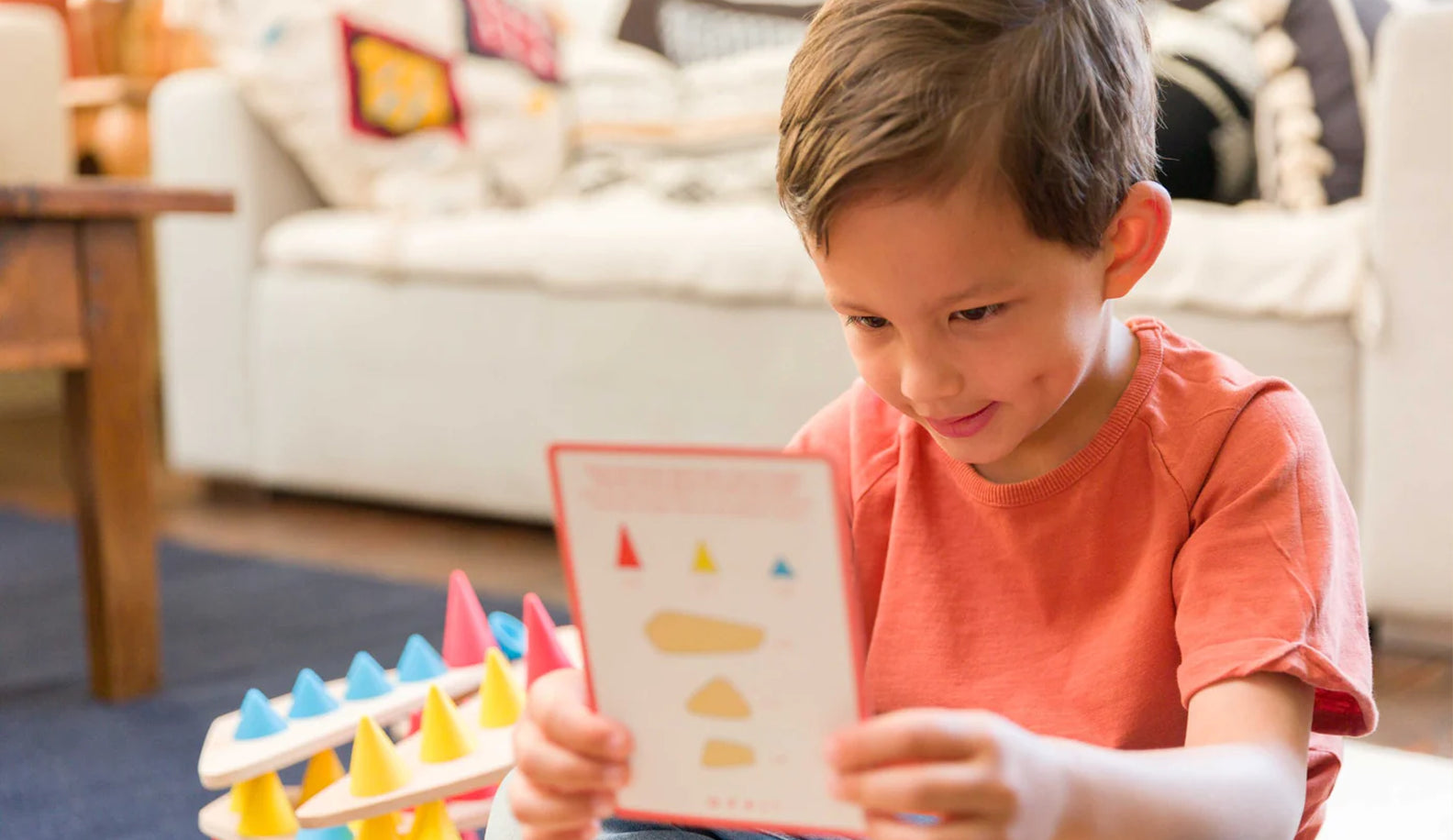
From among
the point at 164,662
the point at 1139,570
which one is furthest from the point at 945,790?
the point at 164,662

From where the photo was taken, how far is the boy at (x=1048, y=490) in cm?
52

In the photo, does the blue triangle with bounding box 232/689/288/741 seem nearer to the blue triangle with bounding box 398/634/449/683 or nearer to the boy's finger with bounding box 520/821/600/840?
the blue triangle with bounding box 398/634/449/683

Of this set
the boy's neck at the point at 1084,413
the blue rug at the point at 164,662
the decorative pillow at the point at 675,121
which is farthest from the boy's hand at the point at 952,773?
the decorative pillow at the point at 675,121

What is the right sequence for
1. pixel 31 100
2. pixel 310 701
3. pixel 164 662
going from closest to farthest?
pixel 310 701
pixel 164 662
pixel 31 100

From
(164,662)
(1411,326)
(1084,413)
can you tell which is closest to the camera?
(1084,413)

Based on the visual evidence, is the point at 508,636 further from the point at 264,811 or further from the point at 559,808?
the point at 559,808

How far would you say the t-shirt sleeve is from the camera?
562mm

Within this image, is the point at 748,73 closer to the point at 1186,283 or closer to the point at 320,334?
the point at 320,334

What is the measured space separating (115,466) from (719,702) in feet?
3.81

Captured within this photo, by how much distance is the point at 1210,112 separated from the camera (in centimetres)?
177

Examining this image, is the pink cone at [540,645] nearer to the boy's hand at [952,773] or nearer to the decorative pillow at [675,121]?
the boy's hand at [952,773]

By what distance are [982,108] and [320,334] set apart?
1.89 m

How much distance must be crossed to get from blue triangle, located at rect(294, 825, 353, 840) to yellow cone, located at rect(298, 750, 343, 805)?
57mm

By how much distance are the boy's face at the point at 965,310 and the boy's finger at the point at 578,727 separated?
0.18 metres
